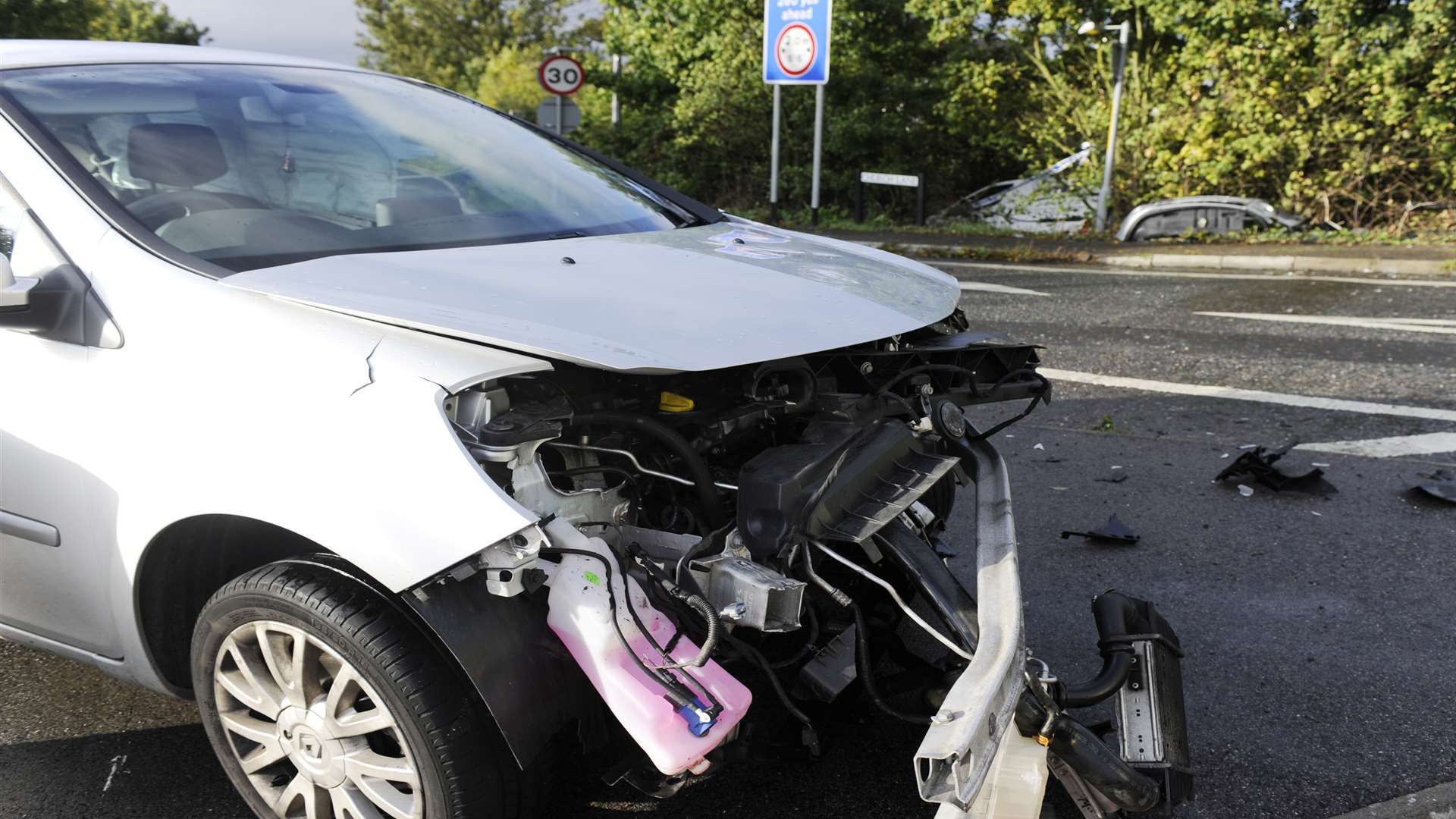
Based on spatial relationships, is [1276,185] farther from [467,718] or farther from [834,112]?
[467,718]

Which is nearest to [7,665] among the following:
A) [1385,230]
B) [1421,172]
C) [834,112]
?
[1385,230]

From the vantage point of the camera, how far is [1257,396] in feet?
19.2

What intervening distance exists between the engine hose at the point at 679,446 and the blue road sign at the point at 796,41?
13.2 meters

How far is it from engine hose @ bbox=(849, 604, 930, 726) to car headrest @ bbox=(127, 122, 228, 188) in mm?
1857

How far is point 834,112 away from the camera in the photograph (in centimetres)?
1838

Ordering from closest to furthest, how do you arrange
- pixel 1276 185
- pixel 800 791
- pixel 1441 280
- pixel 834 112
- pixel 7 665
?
pixel 800 791 → pixel 7 665 → pixel 1441 280 → pixel 1276 185 → pixel 834 112

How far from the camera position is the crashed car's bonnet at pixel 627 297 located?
6.56 ft

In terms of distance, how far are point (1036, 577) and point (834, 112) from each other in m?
15.8

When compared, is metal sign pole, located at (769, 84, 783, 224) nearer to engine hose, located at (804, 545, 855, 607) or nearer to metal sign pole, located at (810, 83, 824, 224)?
metal sign pole, located at (810, 83, 824, 224)

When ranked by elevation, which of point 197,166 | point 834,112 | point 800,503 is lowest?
point 800,503

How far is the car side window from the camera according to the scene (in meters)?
2.26

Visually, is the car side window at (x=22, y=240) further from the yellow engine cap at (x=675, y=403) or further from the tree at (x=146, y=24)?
the tree at (x=146, y=24)

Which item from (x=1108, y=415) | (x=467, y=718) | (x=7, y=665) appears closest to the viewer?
(x=467, y=718)

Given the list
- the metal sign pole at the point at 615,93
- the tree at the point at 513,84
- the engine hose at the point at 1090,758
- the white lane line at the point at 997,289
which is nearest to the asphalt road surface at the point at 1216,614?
the engine hose at the point at 1090,758
